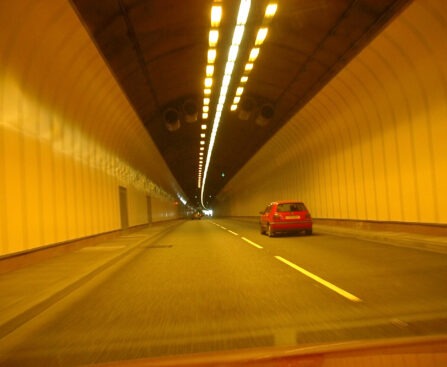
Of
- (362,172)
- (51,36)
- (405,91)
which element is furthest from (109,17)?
(362,172)

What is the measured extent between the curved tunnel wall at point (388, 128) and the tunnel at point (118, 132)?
43 mm

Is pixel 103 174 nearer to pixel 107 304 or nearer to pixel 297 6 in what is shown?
pixel 297 6

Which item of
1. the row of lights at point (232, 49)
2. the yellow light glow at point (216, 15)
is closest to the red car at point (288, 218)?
the row of lights at point (232, 49)

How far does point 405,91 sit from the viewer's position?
1548 centimetres

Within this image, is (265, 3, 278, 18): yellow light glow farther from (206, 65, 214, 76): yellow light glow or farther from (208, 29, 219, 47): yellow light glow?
(206, 65, 214, 76): yellow light glow

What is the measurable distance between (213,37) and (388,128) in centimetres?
691

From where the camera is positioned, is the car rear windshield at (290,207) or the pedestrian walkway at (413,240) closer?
the pedestrian walkway at (413,240)

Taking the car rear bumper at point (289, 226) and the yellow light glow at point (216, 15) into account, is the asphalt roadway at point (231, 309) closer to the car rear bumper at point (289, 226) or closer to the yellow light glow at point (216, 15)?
the yellow light glow at point (216, 15)

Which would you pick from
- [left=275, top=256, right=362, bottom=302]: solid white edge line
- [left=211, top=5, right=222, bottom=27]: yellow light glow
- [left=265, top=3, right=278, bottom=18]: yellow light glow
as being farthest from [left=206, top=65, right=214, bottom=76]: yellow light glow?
[left=275, top=256, right=362, bottom=302]: solid white edge line

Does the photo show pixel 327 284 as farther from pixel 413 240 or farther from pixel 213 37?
pixel 213 37

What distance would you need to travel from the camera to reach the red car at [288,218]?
21.0m

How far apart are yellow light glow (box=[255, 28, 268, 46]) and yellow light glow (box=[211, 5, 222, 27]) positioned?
1.45 metres

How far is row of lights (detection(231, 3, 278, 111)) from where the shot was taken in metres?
14.5

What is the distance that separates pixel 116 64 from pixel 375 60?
879cm
